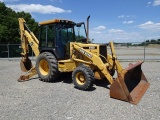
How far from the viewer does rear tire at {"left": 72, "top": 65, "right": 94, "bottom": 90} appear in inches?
334

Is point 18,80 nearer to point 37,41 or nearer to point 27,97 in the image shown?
point 37,41

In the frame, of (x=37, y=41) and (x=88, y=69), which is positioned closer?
(x=88, y=69)

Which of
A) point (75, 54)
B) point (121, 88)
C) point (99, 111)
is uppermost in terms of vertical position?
point (75, 54)

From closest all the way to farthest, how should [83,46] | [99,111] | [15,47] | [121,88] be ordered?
[99,111] → [121,88] → [83,46] → [15,47]

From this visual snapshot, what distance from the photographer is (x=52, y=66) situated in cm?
996

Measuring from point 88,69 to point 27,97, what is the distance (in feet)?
7.71

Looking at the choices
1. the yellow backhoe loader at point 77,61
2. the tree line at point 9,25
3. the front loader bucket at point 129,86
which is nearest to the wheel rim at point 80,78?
the yellow backhoe loader at point 77,61

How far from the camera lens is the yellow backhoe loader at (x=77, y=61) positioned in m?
8.49

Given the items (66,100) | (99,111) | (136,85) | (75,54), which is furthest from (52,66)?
(99,111)

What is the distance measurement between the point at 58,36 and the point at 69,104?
389 centimetres

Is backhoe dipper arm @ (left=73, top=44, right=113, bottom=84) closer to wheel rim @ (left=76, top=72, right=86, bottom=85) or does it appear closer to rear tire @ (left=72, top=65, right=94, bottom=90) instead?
rear tire @ (left=72, top=65, right=94, bottom=90)

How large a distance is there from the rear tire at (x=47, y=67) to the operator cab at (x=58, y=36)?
11.2 inches

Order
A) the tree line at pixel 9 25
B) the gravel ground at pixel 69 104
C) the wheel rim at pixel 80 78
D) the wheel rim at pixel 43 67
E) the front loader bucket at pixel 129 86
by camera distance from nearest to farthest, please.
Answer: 1. the gravel ground at pixel 69 104
2. the front loader bucket at pixel 129 86
3. the wheel rim at pixel 80 78
4. the wheel rim at pixel 43 67
5. the tree line at pixel 9 25

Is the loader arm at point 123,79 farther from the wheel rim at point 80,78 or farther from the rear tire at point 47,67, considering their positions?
the rear tire at point 47,67
